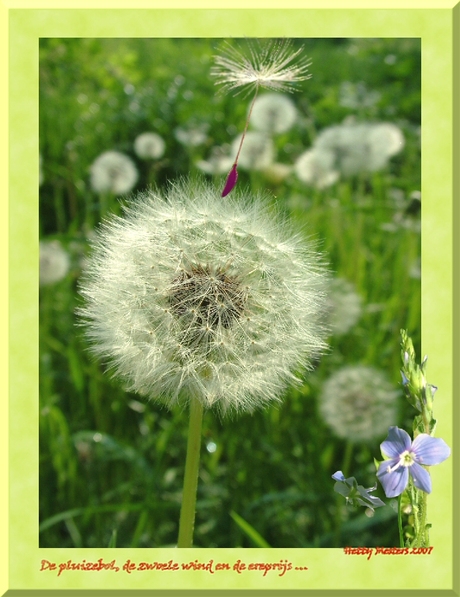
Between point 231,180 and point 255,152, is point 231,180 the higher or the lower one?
the lower one

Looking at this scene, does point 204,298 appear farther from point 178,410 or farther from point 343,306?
point 343,306

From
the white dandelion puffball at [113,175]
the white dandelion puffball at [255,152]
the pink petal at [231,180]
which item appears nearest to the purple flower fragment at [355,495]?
the pink petal at [231,180]

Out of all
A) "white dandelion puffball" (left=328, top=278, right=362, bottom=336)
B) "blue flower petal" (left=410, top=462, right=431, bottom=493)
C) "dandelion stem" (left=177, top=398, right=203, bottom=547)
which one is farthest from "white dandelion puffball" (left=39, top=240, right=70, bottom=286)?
"blue flower petal" (left=410, top=462, right=431, bottom=493)

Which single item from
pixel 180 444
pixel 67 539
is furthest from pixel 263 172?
pixel 67 539

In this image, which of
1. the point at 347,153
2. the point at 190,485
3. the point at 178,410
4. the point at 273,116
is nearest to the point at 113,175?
the point at 273,116

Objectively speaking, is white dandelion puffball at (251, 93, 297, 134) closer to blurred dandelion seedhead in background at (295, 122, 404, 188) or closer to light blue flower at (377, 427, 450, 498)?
blurred dandelion seedhead in background at (295, 122, 404, 188)

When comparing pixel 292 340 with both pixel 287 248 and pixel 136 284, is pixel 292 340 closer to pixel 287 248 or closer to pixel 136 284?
pixel 287 248

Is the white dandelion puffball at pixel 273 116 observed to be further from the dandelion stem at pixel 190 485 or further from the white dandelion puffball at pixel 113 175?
the dandelion stem at pixel 190 485
